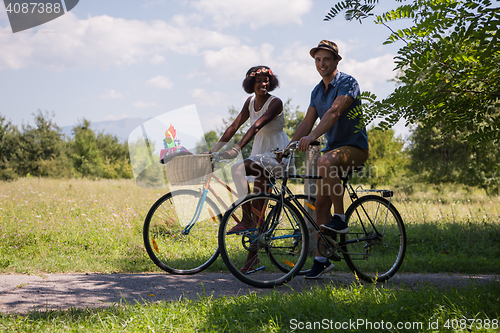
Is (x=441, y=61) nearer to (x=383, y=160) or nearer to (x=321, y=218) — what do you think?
(x=321, y=218)

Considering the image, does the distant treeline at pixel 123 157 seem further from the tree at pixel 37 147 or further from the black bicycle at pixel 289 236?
the black bicycle at pixel 289 236

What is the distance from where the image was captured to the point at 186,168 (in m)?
4.26

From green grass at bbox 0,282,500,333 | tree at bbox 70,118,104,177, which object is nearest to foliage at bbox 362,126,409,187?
tree at bbox 70,118,104,177

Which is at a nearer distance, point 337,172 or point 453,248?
point 337,172

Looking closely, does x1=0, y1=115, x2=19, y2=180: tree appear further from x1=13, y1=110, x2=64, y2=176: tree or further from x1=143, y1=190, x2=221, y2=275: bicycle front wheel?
x1=143, y1=190, x2=221, y2=275: bicycle front wheel

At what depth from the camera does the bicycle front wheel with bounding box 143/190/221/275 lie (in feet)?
14.6

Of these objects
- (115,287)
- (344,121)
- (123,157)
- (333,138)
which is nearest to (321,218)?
(333,138)

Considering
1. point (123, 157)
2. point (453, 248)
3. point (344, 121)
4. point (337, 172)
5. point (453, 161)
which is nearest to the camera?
point (337, 172)

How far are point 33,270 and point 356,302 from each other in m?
4.02

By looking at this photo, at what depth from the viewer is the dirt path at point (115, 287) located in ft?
11.2

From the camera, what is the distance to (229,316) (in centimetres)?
285

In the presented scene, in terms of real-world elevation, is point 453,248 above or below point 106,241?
below

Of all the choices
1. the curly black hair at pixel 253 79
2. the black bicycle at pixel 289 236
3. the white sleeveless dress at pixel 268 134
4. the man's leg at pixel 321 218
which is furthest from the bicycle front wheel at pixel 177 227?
the curly black hair at pixel 253 79

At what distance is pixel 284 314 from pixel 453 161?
18.8 metres
